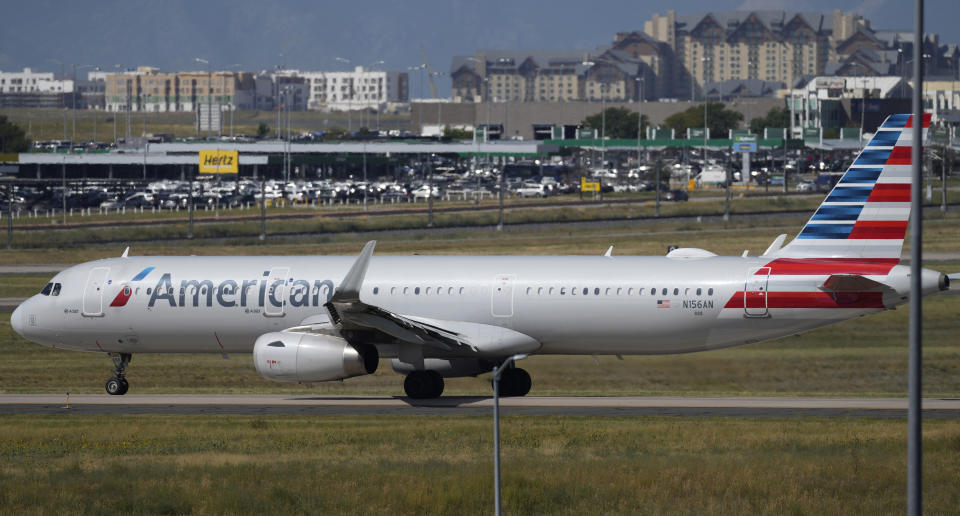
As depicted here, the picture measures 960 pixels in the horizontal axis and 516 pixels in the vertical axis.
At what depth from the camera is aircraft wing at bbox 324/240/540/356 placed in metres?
40.5

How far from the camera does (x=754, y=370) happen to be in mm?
47531

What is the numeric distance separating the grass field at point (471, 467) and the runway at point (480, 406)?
1.90 meters

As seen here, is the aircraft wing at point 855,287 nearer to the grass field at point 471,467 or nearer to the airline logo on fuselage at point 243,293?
the grass field at point 471,467

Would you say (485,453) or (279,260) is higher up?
(279,260)

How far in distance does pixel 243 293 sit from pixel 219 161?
421ft

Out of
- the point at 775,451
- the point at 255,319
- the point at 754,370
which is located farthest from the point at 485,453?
the point at 754,370

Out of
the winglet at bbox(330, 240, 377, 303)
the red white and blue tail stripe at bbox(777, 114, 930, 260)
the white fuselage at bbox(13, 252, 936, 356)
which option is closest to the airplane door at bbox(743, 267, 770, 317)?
the white fuselage at bbox(13, 252, 936, 356)

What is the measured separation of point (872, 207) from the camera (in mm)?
41656

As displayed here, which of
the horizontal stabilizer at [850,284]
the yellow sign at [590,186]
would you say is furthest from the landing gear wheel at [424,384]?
the yellow sign at [590,186]

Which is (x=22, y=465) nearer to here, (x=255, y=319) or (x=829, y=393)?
(x=255, y=319)

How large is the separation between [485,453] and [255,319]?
13.9 m

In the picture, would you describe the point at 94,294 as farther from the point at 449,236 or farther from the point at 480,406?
the point at 449,236

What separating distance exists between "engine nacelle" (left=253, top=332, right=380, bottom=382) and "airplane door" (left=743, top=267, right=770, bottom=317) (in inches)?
457

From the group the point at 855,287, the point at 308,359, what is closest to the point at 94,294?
the point at 308,359
